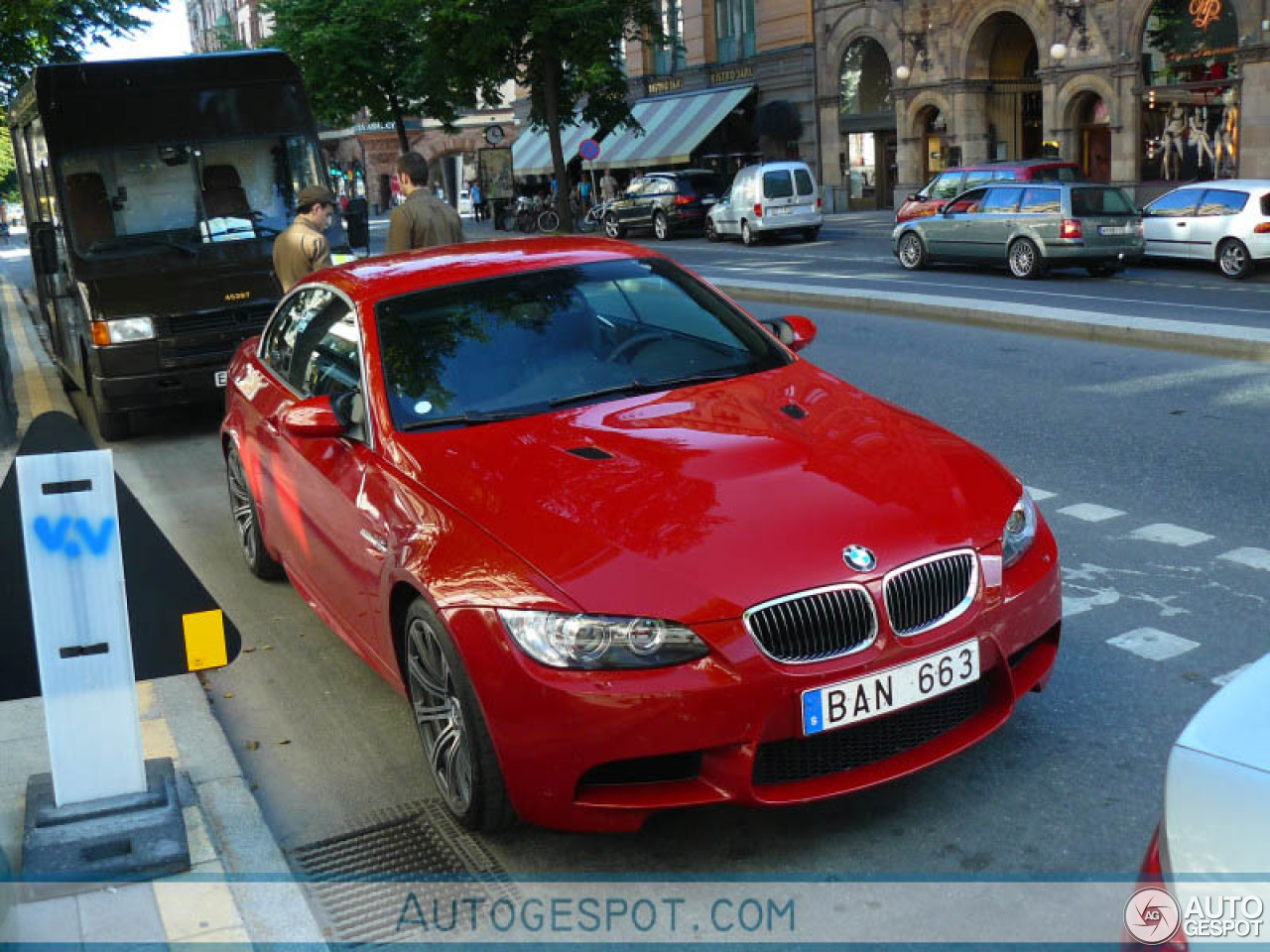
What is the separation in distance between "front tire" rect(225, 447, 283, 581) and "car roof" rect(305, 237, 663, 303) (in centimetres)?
134

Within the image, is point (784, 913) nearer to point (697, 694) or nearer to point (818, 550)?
point (697, 694)

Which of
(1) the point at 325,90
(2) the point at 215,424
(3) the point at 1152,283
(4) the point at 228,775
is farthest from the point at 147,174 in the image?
(1) the point at 325,90

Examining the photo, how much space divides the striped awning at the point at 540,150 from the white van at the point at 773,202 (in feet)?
59.9

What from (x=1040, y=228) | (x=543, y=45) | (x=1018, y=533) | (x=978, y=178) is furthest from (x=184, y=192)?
(x=543, y=45)

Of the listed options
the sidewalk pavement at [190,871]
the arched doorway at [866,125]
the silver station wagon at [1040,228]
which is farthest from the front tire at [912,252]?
the sidewalk pavement at [190,871]

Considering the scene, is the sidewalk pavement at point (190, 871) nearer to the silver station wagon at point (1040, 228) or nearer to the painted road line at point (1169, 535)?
the painted road line at point (1169, 535)

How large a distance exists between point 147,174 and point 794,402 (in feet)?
26.0

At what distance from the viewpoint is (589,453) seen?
425 centimetres

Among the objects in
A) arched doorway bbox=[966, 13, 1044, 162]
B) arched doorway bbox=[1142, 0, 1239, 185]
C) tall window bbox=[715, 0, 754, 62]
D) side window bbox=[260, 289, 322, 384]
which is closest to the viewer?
side window bbox=[260, 289, 322, 384]

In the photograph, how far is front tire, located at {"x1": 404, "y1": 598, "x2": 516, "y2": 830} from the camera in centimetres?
373

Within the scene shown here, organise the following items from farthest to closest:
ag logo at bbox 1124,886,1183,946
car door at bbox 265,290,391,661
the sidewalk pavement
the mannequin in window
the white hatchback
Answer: the mannequin in window
the white hatchback
car door at bbox 265,290,391,661
the sidewalk pavement
ag logo at bbox 1124,886,1183,946

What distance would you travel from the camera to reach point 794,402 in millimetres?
4664

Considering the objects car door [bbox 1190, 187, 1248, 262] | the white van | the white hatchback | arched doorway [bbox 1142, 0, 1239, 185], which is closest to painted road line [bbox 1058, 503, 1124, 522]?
the white hatchback

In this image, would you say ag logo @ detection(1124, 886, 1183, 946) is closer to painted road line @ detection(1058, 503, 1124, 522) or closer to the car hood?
the car hood
